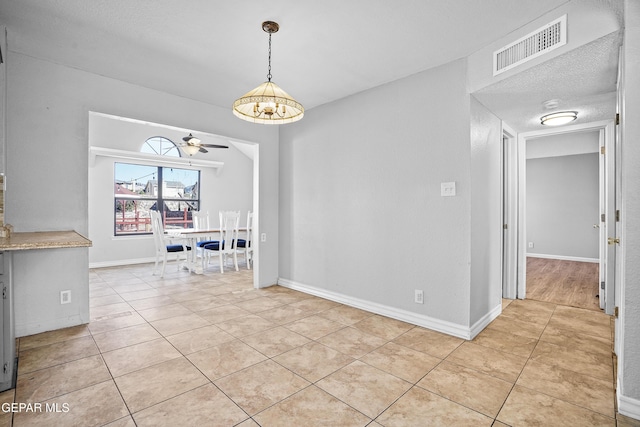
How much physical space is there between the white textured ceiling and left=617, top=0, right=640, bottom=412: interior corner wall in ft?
2.00

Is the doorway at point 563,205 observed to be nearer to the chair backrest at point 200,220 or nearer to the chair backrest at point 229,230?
the chair backrest at point 229,230

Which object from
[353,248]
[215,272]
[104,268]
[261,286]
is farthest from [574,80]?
[104,268]

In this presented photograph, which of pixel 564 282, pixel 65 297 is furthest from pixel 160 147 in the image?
pixel 564 282

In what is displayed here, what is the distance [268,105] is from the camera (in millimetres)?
2570

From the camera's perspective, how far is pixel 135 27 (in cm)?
236

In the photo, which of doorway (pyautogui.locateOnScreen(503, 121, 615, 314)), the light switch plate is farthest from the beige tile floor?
the light switch plate

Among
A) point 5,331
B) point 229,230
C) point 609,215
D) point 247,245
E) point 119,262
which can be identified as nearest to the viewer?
point 5,331

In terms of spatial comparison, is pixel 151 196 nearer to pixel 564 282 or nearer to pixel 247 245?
pixel 247 245

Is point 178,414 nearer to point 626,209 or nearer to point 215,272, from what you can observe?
point 626,209

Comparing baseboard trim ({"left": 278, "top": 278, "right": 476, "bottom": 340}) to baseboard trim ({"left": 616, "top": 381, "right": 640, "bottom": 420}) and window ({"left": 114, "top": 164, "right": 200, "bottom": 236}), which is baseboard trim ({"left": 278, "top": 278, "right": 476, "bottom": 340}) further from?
window ({"left": 114, "top": 164, "right": 200, "bottom": 236})

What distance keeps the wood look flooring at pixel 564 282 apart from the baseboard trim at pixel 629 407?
7.50ft

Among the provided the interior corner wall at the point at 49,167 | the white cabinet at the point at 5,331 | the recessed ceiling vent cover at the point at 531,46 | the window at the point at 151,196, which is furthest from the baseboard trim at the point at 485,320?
the window at the point at 151,196

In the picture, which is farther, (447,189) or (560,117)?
(560,117)

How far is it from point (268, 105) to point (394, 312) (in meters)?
2.39
